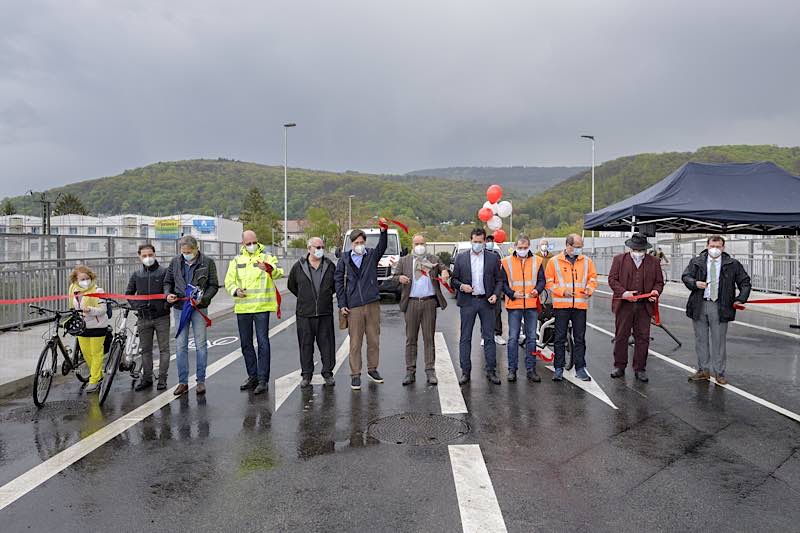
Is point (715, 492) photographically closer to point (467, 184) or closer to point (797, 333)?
point (797, 333)

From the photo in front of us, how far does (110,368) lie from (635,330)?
6525 mm

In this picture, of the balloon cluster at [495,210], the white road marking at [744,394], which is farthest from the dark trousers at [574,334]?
the balloon cluster at [495,210]

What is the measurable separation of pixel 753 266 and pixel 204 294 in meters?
19.2

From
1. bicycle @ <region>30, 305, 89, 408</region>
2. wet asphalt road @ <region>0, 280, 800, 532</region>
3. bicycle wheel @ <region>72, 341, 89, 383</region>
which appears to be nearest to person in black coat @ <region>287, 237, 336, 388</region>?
wet asphalt road @ <region>0, 280, 800, 532</region>

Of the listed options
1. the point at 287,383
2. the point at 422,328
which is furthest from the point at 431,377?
the point at 287,383

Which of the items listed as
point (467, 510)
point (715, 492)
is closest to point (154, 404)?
point (467, 510)

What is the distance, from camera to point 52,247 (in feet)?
40.0

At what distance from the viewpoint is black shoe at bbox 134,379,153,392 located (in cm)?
728

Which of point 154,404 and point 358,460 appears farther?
point 154,404

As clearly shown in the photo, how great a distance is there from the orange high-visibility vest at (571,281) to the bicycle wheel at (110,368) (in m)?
5.42

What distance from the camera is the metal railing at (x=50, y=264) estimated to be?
10.9 meters

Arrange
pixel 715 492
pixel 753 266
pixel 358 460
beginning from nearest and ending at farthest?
pixel 715 492 < pixel 358 460 < pixel 753 266

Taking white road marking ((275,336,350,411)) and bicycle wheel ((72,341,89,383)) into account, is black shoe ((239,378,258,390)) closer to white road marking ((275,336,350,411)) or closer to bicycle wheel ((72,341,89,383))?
white road marking ((275,336,350,411))

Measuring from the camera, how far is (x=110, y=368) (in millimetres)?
6824
